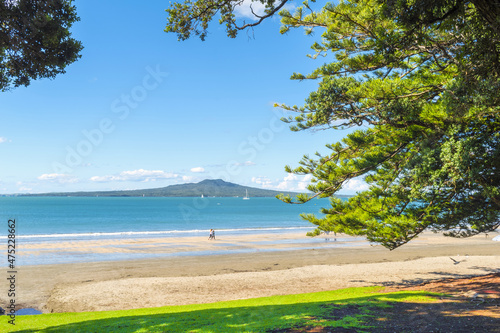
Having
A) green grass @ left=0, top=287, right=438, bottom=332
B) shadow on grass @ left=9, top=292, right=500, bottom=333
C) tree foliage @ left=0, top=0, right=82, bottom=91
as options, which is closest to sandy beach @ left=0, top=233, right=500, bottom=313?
green grass @ left=0, top=287, right=438, bottom=332

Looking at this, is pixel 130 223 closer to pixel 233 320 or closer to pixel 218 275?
pixel 218 275

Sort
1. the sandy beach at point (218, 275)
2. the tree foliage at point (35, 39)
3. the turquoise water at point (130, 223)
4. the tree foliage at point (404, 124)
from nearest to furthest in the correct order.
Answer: the tree foliage at point (35, 39), the tree foliage at point (404, 124), the sandy beach at point (218, 275), the turquoise water at point (130, 223)

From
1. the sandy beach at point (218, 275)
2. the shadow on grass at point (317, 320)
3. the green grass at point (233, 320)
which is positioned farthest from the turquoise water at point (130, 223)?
the shadow on grass at point (317, 320)

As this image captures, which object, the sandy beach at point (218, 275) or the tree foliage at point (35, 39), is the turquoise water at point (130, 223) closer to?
the sandy beach at point (218, 275)

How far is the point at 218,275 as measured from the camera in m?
18.4

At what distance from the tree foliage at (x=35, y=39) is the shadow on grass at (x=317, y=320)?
556 centimetres

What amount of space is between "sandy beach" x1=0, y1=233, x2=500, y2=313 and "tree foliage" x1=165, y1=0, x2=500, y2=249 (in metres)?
4.36

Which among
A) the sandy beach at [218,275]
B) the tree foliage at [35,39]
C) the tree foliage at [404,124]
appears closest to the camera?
the tree foliage at [35,39]

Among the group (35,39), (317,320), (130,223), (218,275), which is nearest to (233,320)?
(317,320)

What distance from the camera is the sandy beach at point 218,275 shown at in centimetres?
1410

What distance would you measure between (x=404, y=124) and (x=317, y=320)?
6.78m

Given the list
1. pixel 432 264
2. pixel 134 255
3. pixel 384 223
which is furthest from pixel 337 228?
pixel 134 255

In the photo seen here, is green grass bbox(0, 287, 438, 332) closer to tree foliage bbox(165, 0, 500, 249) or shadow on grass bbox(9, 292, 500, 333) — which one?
shadow on grass bbox(9, 292, 500, 333)

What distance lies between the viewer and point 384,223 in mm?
12570
